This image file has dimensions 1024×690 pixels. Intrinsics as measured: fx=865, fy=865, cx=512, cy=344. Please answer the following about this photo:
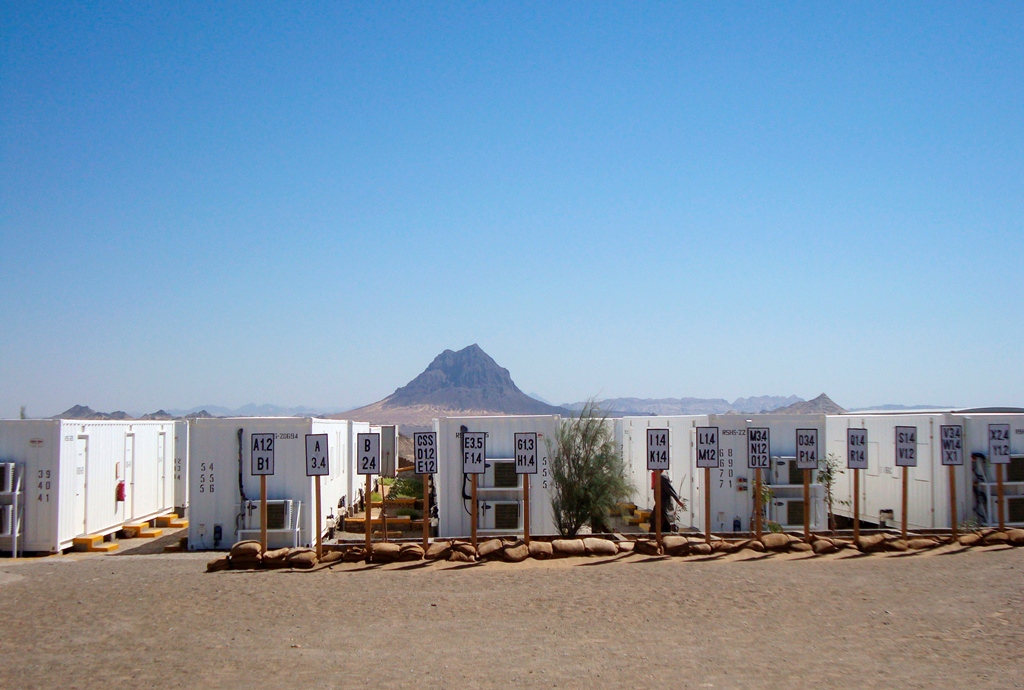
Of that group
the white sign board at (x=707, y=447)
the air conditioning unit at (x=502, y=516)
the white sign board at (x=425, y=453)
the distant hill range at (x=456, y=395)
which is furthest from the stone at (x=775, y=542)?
the distant hill range at (x=456, y=395)

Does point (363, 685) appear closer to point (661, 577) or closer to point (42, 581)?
point (661, 577)

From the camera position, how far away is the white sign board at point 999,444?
640 inches

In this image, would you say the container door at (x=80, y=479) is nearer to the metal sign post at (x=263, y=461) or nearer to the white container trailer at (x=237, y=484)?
the white container trailer at (x=237, y=484)

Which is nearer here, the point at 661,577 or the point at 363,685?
the point at 363,685

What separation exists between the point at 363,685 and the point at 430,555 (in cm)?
667

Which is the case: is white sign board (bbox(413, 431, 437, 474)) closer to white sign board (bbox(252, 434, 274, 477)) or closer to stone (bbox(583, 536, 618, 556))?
white sign board (bbox(252, 434, 274, 477))

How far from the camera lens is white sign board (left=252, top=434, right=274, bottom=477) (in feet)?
45.0

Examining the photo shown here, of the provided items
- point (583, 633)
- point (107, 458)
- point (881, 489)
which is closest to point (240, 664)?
point (583, 633)

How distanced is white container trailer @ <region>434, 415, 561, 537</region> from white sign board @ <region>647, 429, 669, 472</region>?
299cm

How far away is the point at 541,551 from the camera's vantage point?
45.8ft

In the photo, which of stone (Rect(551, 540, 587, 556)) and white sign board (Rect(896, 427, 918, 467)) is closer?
stone (Rect(551, 540, 587, 556))

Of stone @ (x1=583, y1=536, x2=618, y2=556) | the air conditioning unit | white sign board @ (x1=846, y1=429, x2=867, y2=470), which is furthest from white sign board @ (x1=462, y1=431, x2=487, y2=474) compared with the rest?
white sign board @ (x1=846, y1=429, x2=867, y2=470)

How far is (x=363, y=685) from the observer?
23.9 feet

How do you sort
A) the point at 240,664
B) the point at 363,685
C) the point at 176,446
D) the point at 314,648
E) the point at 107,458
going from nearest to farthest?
the point at 363,685, the point at 240,664, the point at 314,648, the point at 107,458, the point at 176,446
